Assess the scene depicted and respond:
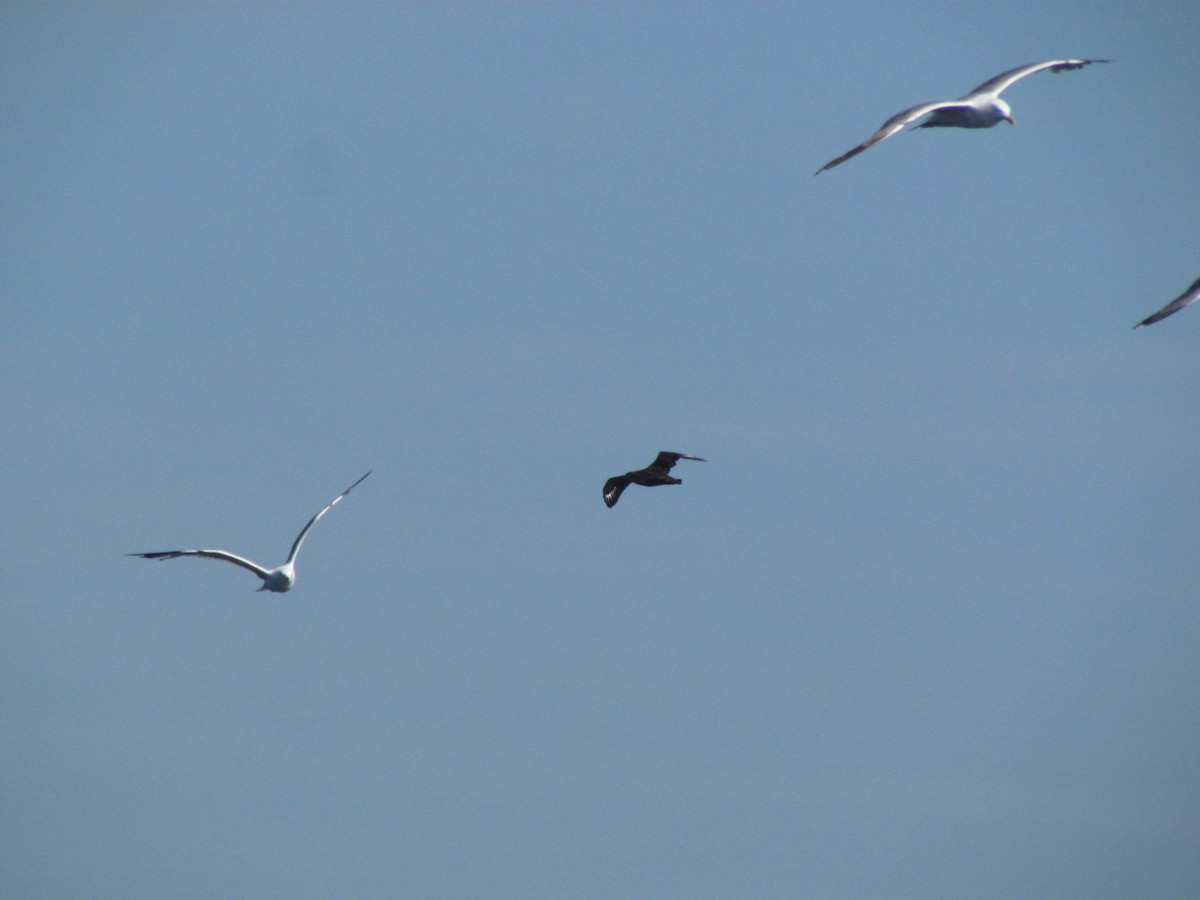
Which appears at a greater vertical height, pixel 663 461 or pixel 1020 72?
pixel 1020 72

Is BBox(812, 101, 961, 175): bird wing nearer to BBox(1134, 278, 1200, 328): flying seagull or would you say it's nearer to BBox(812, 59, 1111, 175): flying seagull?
BBox(812, 59, 1111, 175): flying seagull

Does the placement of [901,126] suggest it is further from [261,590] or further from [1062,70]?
[261,590]

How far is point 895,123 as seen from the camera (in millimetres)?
53844

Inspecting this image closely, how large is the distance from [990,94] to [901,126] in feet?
31.2

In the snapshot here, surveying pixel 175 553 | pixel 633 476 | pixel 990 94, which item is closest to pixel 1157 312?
pixel 990 94

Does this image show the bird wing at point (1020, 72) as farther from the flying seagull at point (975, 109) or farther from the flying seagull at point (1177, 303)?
the flying seagull at point (1177, 303)

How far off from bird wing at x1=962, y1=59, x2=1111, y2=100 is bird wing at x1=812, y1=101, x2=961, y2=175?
13.6ft

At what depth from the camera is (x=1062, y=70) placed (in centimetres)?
6425

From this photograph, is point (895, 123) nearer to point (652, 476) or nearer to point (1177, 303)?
point (1177, 303)

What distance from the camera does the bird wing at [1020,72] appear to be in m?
63.2

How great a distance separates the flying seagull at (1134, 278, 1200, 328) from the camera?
47281 mm

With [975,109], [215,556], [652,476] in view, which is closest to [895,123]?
[975,109]

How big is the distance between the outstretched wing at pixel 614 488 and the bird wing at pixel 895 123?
61.6ft

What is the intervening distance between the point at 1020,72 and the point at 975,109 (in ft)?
21.4
